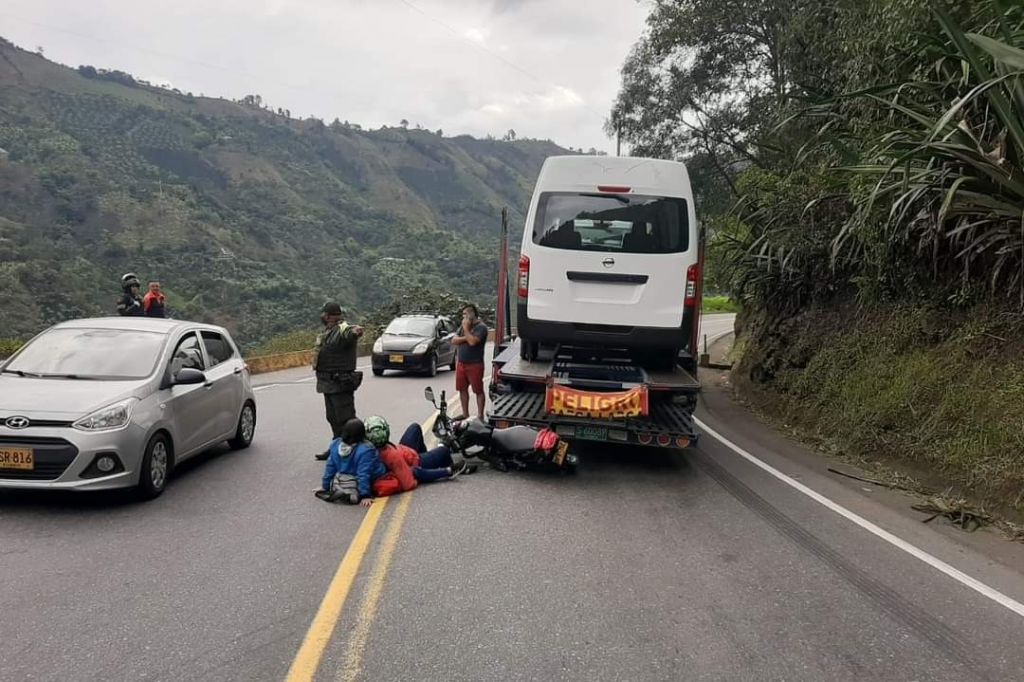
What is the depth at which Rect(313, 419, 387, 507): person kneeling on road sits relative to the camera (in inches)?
246

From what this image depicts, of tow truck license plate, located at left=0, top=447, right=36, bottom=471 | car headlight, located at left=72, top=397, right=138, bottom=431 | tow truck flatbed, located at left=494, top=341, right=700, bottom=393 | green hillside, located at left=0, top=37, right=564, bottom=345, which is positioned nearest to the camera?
tow truck license plate, located at left=0, top=447, right=36, bottom=471

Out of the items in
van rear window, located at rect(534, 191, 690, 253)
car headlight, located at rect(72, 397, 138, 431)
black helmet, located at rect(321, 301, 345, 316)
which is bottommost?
car headlight, located at rect(72, 397, 138, 431)

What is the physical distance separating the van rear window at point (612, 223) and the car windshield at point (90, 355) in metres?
4.19

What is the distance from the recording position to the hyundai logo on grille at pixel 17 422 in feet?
18.4

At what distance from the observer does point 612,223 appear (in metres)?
8.54

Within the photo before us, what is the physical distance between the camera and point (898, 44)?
8.83 metres

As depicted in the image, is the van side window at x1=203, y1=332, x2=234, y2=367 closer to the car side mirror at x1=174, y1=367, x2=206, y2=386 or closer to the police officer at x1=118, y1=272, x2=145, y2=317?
the car side mirror at x1=174, y1=367, x2=206, y2=386

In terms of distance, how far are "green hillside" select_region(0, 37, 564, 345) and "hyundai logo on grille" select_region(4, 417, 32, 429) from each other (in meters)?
31.7

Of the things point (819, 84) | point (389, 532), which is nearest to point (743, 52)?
point (819, 84)

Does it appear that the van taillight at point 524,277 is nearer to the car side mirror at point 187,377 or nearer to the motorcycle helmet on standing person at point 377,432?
the motorcycle helmet on standing person at point 377,432

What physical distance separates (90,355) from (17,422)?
1270 mm

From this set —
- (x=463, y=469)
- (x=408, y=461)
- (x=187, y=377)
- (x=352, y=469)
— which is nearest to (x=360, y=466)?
(x=352, y=469)

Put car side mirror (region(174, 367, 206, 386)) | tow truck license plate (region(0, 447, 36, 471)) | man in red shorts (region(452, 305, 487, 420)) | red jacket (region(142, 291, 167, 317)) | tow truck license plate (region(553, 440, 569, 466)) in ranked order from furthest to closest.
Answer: red jacket (region(142, 291, 167, 317)) < man in red shorts (region(452, 305, 487, 420)) < tow truck license plate (region(553, 440, 569, 466)) < car side mirror (region(174, 367, 206, 386)) < tow truck license plate (region(0, 447, 36, 471))

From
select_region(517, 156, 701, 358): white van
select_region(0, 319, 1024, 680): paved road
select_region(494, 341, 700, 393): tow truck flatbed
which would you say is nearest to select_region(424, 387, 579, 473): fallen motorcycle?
select_region(0, 319, 1024, 680): paved road
